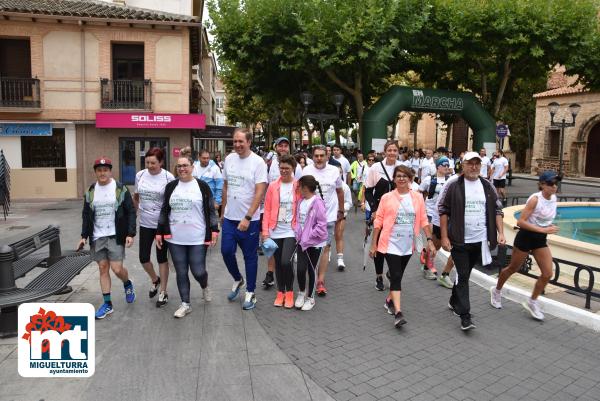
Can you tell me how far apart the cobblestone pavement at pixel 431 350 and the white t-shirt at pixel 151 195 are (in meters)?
1.66

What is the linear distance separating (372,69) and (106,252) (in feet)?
43.6

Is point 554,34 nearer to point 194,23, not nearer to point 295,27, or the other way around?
point 295,27

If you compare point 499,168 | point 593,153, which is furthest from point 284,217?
point 593,153

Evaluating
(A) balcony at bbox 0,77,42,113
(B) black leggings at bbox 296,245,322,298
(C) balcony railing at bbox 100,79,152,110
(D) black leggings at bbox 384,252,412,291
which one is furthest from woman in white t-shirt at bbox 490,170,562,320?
(A) balcony at bbox 0,77,42,113

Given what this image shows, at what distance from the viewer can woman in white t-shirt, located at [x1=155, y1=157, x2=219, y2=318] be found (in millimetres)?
5227

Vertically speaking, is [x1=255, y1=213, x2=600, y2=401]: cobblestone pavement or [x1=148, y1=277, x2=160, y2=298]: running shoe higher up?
[x1=148, y1=277, x2=160, y2=298]: running shoe

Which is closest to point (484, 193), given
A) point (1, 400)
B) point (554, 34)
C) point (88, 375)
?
point (88, 375)

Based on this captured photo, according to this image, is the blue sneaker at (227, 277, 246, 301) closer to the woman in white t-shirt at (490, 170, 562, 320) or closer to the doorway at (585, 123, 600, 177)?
the woman in white t-shirt at (490, 170, 562, 320)

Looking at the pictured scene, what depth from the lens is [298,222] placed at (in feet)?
18.5

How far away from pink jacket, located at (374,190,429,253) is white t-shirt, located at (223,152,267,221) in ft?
4.50

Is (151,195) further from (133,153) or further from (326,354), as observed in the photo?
(133,153)

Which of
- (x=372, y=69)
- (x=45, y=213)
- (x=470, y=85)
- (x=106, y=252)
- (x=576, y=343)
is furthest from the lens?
(x=470, y=85)

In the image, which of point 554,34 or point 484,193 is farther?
point 554,34

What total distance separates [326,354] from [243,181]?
2151mm
